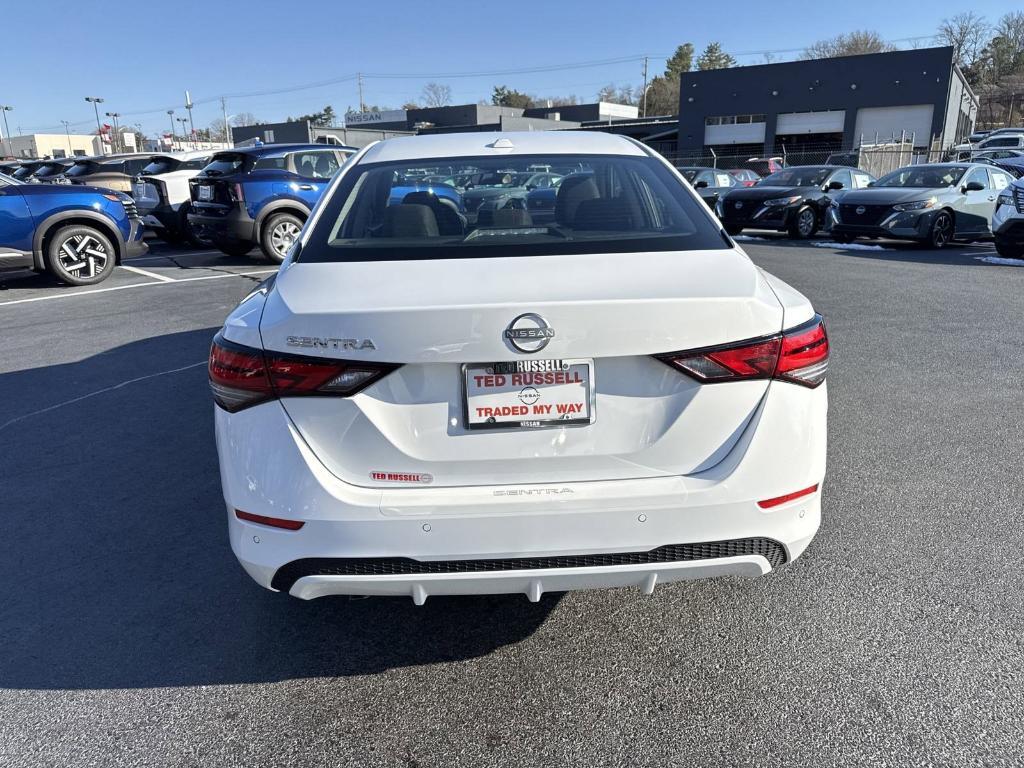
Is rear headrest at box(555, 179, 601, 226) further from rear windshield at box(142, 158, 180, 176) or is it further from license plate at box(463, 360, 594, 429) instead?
rear windshield at box(142, 158, 180, 176)

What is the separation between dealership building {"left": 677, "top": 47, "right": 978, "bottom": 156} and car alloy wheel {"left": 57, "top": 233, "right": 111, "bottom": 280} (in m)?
35.6

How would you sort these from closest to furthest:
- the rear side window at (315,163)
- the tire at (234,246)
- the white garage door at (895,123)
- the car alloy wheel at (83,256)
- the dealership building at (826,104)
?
the car alloy wheel at (83,256) → the tire at (234,246) → the rear side window at (315,163) → the dealership building at (826,104) → the white garage door at (895,123)

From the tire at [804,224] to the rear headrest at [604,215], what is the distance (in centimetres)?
1334

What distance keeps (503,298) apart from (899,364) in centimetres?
490

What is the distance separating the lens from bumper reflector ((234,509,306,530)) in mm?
2174

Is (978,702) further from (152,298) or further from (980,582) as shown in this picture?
(152,298)

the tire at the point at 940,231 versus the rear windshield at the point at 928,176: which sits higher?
the rear windshield at the point at 928,176

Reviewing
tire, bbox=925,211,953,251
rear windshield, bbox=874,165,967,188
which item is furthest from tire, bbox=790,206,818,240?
tire, bbox=925,211,953,251

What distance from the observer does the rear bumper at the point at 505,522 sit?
84.0 inches

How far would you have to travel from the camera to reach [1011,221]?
1134cm

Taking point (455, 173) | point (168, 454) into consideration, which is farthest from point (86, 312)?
point (455, 173)

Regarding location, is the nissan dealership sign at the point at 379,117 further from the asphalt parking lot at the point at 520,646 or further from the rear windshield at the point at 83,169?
the asphalt parking lot at the point at 520,646

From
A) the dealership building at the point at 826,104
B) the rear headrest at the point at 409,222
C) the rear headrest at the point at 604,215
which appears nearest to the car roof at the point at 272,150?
the rear headrest at the point at 409,222

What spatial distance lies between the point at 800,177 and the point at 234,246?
11.6 meters
